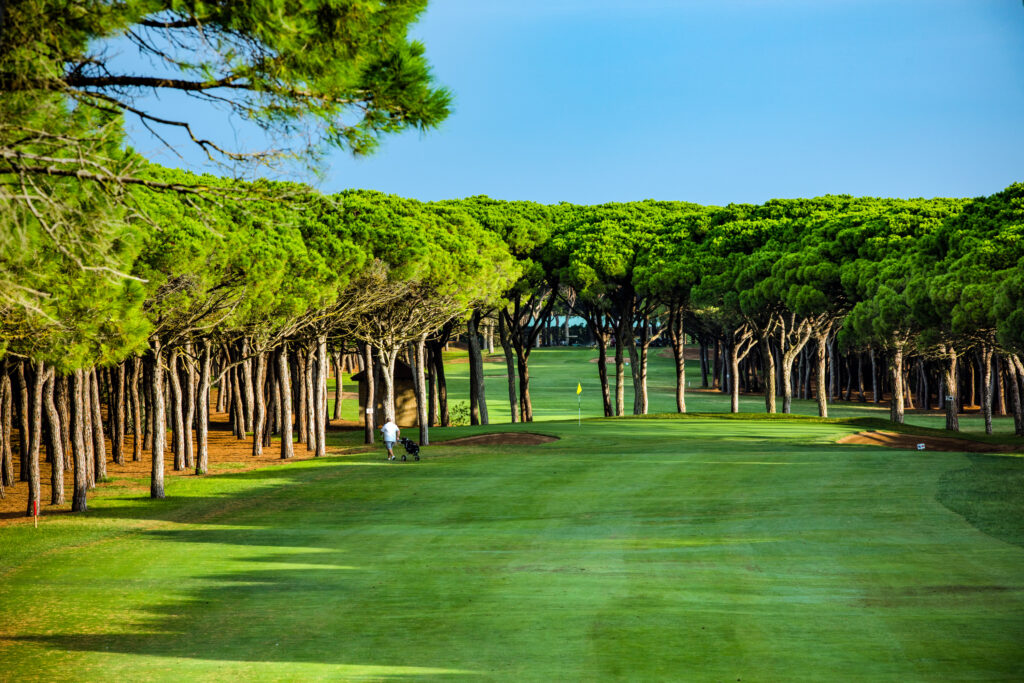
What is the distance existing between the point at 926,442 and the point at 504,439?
56.8ft

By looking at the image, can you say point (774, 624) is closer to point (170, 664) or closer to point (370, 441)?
point (170, 664)

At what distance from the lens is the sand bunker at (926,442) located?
3569 centimetres

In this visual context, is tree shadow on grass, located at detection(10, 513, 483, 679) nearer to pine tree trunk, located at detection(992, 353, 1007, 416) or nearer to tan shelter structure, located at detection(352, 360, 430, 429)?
tan shelter structure, located at detection(352, 360, 430, 429)

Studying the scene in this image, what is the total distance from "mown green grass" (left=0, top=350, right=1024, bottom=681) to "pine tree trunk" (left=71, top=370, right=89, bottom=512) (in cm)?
61

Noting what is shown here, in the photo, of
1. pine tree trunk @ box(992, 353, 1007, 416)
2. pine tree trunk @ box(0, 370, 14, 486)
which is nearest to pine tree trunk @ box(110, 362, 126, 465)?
pine tree trunk @ box(0, 370, 14, 486)

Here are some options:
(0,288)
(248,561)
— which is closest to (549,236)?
(248,561)

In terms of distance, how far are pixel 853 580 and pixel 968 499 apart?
8.48m

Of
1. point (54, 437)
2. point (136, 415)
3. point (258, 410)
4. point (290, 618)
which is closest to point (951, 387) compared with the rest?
point (258, 410)

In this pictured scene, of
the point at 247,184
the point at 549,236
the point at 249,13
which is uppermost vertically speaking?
the point at 549,236

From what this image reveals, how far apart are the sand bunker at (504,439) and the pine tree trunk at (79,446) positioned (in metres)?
19.1

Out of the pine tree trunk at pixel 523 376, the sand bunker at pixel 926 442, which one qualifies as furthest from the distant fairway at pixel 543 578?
the pine tree trunk at pixel 523 376

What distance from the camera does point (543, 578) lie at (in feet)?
49.0

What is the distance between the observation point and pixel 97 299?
18688 millimetres

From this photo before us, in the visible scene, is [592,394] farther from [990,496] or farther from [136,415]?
[990,496]
